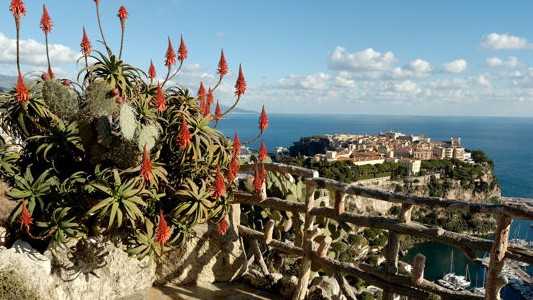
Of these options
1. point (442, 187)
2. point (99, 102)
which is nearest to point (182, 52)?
point (99, 102)

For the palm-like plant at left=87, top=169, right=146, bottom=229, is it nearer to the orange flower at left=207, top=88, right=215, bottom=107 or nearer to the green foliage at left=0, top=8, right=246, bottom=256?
the green foliage at left=0, top=8, right=246, bottom=256

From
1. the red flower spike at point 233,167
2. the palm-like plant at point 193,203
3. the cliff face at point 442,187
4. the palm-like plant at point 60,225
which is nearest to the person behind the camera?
the palm-like plant at point 60,225

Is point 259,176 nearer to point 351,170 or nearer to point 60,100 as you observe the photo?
point 60,100

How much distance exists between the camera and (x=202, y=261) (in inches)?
204

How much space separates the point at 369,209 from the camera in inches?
2393

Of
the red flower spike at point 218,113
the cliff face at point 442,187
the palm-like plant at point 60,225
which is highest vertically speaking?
the red flower spike at point 218,113

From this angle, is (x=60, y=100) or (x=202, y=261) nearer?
(x=60, y=100)

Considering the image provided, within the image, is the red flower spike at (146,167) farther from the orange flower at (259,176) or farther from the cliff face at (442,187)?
the cliff face at (442,187)

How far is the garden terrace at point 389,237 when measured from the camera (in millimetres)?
3576

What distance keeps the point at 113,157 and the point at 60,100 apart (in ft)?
3.35

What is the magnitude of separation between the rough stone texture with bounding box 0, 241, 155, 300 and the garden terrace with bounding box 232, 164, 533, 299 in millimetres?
1378

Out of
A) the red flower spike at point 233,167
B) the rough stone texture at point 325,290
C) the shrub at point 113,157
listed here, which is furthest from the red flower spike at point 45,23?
the rough stone texture at point 325,290

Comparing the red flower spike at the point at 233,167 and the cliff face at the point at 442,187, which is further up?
the red flower spike at the point at 233,167

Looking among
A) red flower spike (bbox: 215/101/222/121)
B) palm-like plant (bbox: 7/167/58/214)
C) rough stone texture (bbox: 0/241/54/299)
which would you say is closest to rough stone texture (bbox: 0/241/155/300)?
rough stone texture (bbox: 0/241/54/299)
